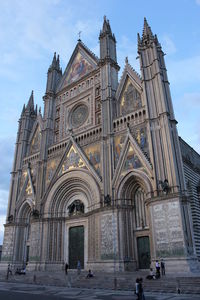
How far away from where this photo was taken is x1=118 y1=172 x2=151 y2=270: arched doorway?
18.5 metres

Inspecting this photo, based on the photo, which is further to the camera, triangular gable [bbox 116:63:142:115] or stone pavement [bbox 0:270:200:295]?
triangular gable [bbox 116:63:142:115]

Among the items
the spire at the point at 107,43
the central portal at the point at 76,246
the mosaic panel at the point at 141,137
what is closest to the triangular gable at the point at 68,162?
the central portal at the point at 76,246

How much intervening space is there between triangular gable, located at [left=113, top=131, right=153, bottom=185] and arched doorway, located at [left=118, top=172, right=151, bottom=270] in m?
0.63

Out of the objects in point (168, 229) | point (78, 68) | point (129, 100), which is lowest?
point (168, 229)

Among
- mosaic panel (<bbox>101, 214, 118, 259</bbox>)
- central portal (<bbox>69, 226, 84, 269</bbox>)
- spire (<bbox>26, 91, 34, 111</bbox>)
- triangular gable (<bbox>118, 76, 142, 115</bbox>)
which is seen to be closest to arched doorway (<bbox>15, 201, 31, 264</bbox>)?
central portal (<bbox>69, 226, 84, 269</bbox>)

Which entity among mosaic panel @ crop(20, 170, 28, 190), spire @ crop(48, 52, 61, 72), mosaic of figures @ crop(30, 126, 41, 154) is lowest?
mosaic panel @ crop(20, 170, 28, 190)

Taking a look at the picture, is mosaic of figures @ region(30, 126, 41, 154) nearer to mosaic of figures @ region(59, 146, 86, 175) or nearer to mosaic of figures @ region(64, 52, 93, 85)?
mosaic of figures @ region(59, 146, 86, 175)

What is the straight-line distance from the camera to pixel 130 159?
20.4 metres

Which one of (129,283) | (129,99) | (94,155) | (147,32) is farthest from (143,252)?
(147,32)

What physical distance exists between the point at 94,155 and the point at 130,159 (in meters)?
4.08

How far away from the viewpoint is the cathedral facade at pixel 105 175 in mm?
17266

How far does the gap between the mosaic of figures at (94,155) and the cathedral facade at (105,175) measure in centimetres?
10

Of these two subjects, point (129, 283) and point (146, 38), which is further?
point (146, 38)

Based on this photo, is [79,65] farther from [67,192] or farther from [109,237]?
[109,237]
